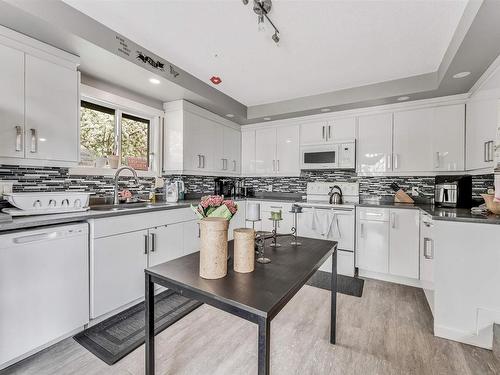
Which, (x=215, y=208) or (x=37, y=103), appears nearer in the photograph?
(x=215, y=208)

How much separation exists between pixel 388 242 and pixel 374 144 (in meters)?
1.35

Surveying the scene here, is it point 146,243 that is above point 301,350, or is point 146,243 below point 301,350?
above

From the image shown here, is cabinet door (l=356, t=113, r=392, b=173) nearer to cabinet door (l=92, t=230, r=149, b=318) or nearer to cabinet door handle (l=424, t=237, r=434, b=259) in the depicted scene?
cabinet door handle (l=424, t=237, r=434, b=259)

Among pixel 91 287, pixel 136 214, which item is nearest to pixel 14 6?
pixel 136 214

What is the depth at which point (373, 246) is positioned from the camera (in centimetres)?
310

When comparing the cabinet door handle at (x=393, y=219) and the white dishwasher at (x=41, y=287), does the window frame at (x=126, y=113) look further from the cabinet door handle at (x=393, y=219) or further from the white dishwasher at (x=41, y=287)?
the cabinet door handle at (x=393, y=219)

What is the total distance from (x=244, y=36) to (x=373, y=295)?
2.92 metres

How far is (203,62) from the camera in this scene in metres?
2.54

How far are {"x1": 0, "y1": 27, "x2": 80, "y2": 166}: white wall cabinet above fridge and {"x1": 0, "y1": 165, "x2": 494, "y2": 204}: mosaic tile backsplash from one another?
337 mm

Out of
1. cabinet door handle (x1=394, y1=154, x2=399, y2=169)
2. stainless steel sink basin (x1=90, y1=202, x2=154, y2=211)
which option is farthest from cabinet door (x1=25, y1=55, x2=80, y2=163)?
cabinet door handle (x1=394, y1=154, x2=399, y2=169)

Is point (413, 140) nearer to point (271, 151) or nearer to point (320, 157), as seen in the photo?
point (320, 157)

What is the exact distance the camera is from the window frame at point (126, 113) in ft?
8.33

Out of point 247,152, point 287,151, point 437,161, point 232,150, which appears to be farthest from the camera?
point 247,152

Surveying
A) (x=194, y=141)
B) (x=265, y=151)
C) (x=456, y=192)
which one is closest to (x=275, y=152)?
(x=265, y=151)
